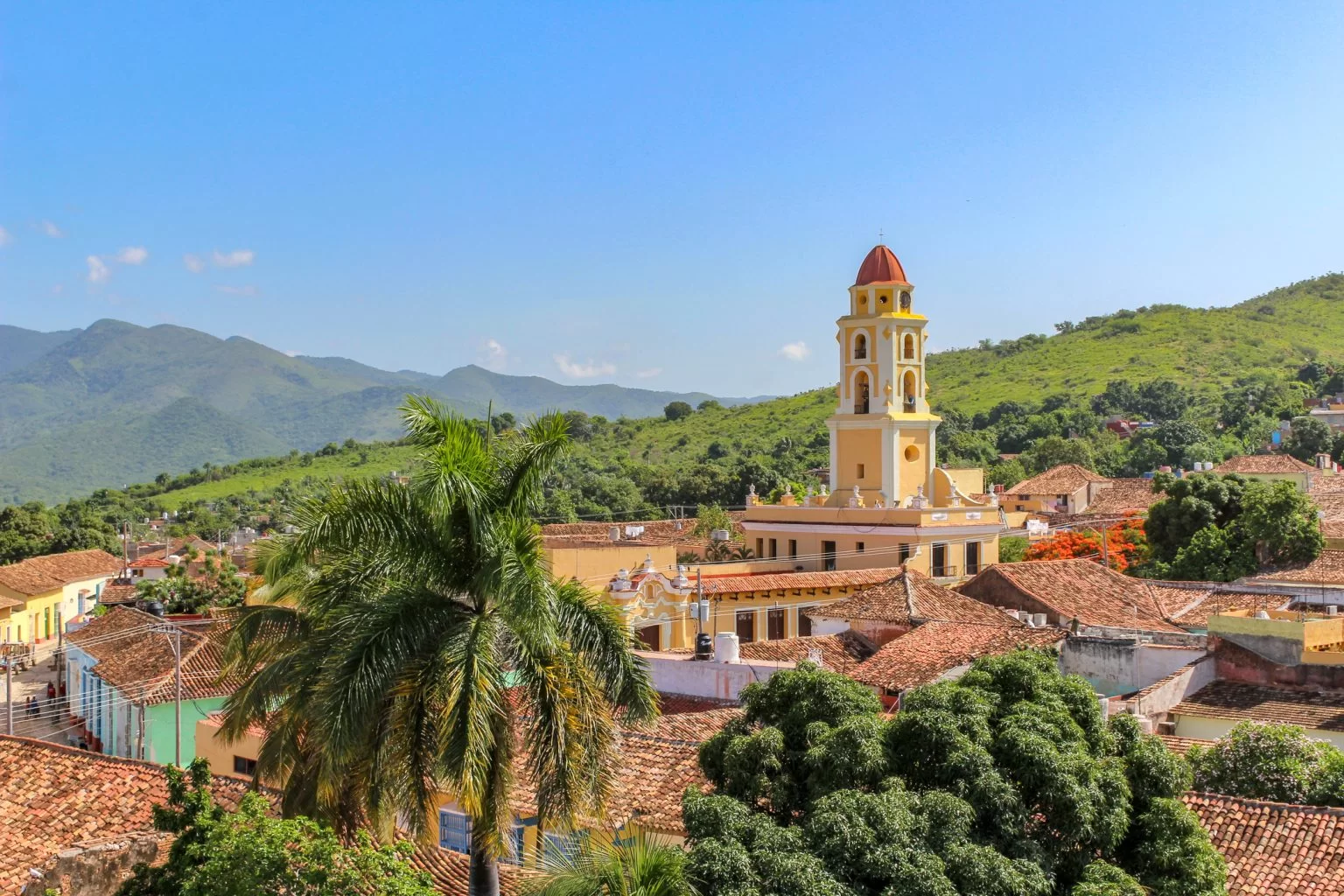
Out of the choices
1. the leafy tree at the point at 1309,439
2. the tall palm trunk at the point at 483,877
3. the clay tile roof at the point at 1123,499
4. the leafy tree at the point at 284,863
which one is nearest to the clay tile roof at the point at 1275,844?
the tall palm trunk at the point at 483,877

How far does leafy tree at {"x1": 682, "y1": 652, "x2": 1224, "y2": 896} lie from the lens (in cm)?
977

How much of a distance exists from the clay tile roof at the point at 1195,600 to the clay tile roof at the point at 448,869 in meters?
18.2

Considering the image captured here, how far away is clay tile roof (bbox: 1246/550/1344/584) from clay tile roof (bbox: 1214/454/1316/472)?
32180mm

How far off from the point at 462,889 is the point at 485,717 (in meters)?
4.43

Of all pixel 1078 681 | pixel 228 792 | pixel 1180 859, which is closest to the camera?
pixel 1180 859

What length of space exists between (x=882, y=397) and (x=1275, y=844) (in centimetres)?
2821

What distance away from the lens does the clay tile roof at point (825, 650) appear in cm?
2245

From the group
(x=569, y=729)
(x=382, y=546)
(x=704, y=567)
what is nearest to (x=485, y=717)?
(x=569, y=729)

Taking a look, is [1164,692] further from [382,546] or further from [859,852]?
[382,546]

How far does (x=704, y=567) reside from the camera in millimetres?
34656

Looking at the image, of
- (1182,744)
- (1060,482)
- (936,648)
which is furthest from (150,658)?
(1060,482)

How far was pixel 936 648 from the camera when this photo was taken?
69.5ft

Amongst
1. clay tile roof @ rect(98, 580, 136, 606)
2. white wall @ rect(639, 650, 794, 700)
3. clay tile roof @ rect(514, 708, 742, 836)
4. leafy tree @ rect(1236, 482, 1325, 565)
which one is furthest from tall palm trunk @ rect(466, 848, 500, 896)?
clay tile roof @ rect(98, 580, 136, 606)

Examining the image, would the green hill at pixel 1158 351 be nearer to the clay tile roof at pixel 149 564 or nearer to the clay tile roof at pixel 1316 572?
the clay tile roof at pixel 149 564
